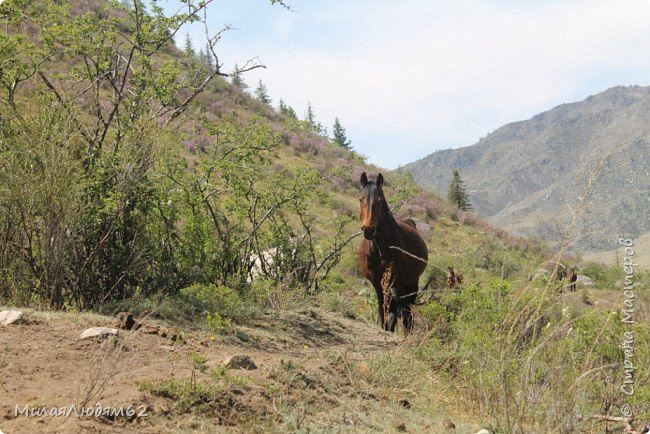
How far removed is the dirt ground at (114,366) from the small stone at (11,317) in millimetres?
60

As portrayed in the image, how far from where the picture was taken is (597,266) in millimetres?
28906

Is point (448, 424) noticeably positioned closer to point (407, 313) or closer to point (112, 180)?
point (407, 313)

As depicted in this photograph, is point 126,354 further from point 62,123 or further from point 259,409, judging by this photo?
Answer: point 62,123

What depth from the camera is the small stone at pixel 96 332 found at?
15.8ft

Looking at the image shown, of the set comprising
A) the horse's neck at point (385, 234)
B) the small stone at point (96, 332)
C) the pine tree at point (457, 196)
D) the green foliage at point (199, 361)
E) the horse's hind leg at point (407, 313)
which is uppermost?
the pine tree at point (457, 196)

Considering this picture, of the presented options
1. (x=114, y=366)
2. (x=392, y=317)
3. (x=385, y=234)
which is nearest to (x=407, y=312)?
(x=392, y=317)

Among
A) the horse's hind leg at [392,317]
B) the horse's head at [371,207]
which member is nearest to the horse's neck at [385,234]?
the horse's head at [371,207]

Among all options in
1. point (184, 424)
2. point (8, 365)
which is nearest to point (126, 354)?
point (8, 365)

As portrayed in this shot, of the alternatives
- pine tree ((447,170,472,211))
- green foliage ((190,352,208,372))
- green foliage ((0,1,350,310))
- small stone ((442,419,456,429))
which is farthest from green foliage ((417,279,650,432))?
pine tree ((447,170,472,211))

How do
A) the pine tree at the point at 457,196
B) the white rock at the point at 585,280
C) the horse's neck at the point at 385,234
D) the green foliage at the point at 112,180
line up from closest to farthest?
the green foliage at the point at 112,180 < the horse's neck at the point at 385,234 < the white rock at the point at 585,280 < the pine tree at the point at 457,196

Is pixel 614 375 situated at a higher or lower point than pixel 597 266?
higher

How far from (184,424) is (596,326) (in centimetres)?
407

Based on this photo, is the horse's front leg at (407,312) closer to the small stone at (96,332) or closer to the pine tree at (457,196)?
the small stone at (96,332)

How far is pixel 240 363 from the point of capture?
15.4 feet
